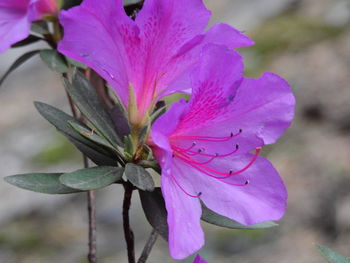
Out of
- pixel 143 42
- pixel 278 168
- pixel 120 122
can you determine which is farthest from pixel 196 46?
pixel 278 168

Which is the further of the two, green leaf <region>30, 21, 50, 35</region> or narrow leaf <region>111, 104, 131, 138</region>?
green leaf <region>30, 21, 50, 35</region>

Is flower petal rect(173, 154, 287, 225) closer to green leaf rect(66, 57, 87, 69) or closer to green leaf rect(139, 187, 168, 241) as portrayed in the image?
green leaf rect(139, 187, 168, 241)

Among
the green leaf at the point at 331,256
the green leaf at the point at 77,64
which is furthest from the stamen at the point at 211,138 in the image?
the green leaf at the point at 77,64

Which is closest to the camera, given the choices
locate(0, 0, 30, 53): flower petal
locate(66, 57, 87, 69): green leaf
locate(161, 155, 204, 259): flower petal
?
locate(161, 155, 204, 259): flower petal

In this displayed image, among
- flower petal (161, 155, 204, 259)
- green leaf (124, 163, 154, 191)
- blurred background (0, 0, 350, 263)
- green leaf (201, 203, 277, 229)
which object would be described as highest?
green leaf (124, 163, 154, 191)

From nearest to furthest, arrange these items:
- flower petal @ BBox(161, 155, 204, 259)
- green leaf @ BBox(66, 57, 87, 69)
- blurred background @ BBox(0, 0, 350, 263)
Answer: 1. flower petal @ BBox(161, 155, 204, 259)
2. green leaf @ BBox(66, 57, 87, 69)
3. blurred background @ BBox(0, 0, 350, 263)

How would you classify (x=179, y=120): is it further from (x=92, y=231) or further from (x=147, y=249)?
(x=92, y=231)

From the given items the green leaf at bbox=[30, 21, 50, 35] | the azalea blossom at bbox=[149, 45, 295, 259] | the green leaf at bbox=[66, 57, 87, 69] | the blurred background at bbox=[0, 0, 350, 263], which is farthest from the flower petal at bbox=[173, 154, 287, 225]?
the blurred background at bbox=[0, 0, 350, 263]

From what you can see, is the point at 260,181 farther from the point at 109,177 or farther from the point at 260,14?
the point at 260,14
